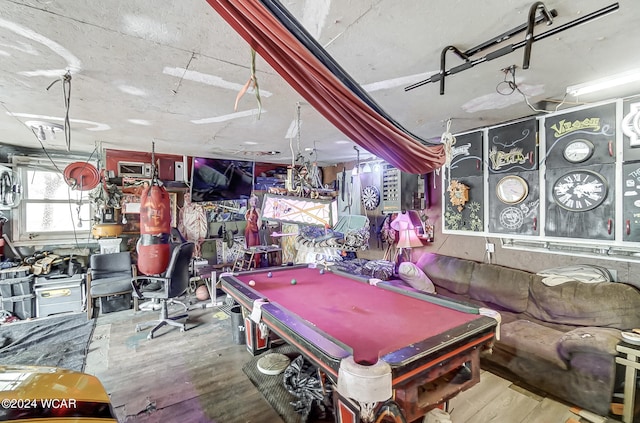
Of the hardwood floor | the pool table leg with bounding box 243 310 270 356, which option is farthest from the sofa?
the pool table leg with bounding box 243 310 270 356

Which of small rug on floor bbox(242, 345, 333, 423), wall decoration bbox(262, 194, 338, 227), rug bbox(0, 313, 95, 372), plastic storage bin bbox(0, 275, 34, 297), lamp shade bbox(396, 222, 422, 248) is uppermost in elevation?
wall decoration bbox(262, 194, 338, 227)

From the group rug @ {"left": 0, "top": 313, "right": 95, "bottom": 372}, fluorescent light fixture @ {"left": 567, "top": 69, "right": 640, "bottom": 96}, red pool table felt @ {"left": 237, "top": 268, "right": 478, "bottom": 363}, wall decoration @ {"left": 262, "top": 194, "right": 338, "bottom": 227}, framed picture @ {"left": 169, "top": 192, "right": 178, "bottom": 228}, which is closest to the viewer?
red pool table felt @ {"left": 237, "top": 268, "right": 478, "bottom": 363}

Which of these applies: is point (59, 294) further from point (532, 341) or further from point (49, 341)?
point (532, 341)

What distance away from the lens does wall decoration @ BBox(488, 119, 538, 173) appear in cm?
318

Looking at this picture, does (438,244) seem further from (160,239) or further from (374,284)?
(160,239)

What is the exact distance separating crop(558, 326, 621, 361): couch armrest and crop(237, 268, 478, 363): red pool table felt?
100 centimetres

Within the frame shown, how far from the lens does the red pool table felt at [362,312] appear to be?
5.77 feet

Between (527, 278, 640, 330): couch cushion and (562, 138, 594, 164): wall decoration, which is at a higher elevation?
(562, 138, 594, 164): wall decoration

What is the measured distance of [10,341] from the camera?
3408 millimetres

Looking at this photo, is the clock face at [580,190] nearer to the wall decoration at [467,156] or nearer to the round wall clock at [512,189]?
the round wall clock at [512,189]

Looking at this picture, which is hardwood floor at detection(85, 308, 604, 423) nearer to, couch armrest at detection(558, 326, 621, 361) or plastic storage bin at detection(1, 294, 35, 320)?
couch armrest at detection(558, 326, 621, 361)

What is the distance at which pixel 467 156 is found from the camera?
151 inches

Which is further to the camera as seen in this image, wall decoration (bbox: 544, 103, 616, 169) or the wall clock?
the wall clock

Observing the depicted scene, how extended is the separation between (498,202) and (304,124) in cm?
265
